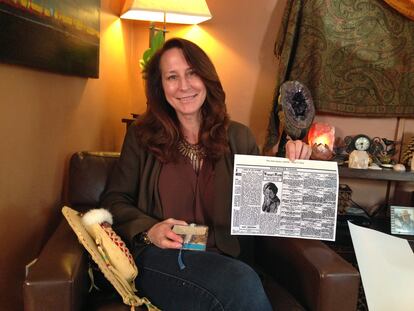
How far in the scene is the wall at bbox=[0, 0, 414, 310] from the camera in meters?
1.10

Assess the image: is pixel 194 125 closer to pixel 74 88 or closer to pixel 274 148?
pixel 74 88

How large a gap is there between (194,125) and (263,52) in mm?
1008

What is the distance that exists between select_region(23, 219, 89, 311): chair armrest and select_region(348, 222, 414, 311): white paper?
81cm

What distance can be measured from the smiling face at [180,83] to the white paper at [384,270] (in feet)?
2.16

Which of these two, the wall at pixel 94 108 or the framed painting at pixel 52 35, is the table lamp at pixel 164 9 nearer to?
the wall at pixel 94 108

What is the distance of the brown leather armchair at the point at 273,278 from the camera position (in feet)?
2.68

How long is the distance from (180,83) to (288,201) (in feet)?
1.68

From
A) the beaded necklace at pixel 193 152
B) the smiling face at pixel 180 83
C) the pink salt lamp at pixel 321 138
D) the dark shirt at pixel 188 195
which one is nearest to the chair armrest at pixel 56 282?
the dark shirt at pixel 188 195

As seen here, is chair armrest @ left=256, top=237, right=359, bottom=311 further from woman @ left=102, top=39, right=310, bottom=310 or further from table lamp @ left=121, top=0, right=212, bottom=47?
table lamp @ left=121, top=0, right=212, bottom=47

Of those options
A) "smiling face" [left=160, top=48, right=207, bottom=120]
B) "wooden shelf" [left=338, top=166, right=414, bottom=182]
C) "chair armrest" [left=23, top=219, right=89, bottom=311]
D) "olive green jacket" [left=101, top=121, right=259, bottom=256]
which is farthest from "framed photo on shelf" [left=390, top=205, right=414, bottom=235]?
"chair armrest" [left=23, top=219, right=89, bottom=311]

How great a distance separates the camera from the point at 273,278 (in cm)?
125

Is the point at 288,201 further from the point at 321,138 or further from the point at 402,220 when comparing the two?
the point at 402,220

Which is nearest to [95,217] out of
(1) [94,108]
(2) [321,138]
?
(1) [94,108]

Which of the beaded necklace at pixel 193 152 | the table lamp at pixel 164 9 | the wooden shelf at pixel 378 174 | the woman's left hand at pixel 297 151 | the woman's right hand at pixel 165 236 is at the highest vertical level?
Result: the table lamp at pixel 164 9
